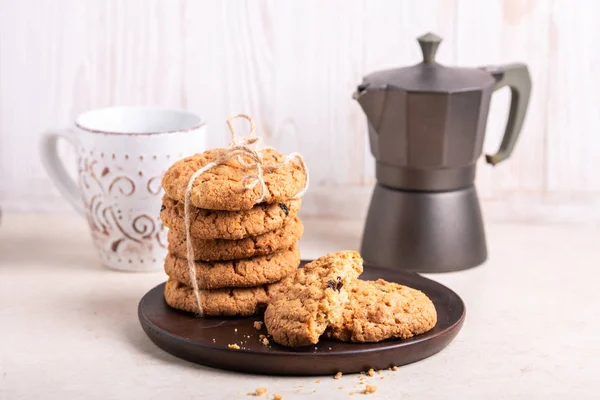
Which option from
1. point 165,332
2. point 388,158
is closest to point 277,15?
point 388,158

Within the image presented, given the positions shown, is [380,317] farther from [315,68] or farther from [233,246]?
[315,68]

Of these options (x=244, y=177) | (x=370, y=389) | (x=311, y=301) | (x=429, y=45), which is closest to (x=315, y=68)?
(x=429, y=45)

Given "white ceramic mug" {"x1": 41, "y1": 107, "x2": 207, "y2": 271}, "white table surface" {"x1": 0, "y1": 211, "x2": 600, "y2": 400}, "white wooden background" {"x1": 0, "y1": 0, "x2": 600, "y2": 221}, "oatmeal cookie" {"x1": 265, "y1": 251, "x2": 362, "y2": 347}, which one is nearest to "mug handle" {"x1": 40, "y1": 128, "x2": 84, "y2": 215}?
"white ceramic mug" {"x1": 41, "y1": 107, "x2": 207, "y2": 271}

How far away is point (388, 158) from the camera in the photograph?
4.96 ft

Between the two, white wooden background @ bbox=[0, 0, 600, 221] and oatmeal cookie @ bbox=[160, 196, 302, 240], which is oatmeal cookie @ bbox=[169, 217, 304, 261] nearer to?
oatmeal cookie @ bbox=[160, 196, 302, 240]

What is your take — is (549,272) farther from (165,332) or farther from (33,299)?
(33,299)

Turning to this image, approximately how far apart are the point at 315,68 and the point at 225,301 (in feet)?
2.18

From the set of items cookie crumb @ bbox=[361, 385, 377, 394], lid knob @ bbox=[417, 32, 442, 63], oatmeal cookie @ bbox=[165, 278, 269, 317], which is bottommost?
cookie crumb @ bbox=[361, 385, 377, 394]

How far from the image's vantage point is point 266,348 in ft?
3.73

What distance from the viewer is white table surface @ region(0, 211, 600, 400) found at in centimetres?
110

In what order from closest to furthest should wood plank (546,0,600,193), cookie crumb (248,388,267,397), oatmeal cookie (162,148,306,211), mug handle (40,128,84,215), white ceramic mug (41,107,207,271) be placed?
cookie crumb (248,388,267,397) → oatmeal cookie (162,148,306,211) → white ceramic mug (41,107,207,271) → mug handle (40,128,84,215) → wood plank (546,0,600,193)

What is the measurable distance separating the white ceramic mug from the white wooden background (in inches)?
9.3

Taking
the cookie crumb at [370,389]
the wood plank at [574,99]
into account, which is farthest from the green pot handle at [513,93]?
the cookie crumb at [370,389]

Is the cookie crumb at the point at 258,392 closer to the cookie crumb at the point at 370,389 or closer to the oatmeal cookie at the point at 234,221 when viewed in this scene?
the cookie crumb at the point at 370,389
